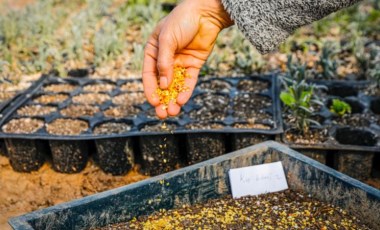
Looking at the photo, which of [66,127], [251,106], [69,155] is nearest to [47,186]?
[69,155]

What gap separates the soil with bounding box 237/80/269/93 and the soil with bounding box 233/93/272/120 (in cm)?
10

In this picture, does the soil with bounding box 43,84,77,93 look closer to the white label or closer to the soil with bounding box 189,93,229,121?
the soil with bounding box 189,93,229,121

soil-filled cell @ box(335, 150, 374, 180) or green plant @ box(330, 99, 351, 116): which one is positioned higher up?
green plant @ box(330, 99, 351, 116)

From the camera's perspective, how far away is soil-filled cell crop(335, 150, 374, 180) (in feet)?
9.18

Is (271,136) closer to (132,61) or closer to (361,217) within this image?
(361,217)

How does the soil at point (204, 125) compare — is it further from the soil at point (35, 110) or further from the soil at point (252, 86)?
the soil at point (35, 110)

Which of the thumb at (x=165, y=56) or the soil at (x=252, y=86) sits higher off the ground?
the thumb at (x=165, y=56)

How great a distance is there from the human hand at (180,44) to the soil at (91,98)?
133 centimetres

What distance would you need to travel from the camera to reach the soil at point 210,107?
3.20 m

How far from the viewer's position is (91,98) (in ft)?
11.7

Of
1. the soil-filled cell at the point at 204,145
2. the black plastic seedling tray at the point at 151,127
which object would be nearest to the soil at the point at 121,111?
the black plastic seedling tray at the point at 151,127

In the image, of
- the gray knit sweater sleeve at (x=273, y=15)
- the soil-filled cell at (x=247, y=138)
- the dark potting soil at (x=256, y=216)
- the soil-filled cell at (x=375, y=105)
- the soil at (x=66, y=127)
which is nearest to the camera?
the gray knit sweater sleeve at (x=273, y=15)

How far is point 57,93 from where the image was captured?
11.9 feet

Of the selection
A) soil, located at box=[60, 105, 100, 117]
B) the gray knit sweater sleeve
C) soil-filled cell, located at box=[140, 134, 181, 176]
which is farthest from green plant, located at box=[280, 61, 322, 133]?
soil, located at box=[60, 105, 100, 117]
